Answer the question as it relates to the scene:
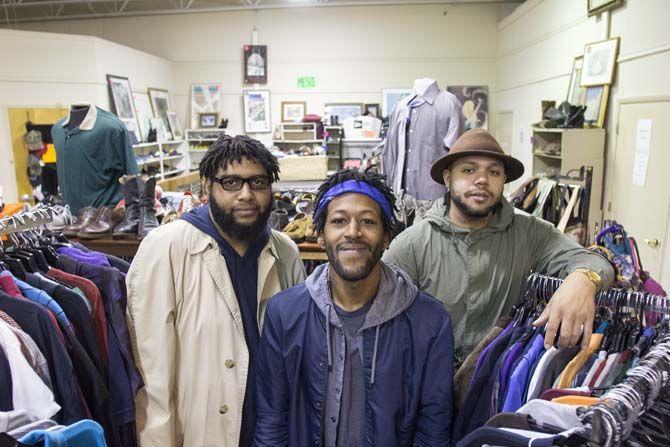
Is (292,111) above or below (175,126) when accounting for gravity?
above

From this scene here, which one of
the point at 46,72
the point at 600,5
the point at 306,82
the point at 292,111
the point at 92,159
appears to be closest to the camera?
the point at 92,159

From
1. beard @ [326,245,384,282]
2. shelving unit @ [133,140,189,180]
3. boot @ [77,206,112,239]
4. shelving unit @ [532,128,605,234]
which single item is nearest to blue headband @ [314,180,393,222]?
beard @ [326,245,384,282]

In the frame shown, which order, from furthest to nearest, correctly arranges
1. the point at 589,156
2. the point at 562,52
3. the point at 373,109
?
the point at 373,109 < the point at 562,52 < the point at 589,156

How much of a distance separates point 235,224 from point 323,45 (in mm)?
9203

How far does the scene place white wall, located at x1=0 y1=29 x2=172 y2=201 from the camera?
6.87 metres

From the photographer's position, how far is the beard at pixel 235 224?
1654 mm

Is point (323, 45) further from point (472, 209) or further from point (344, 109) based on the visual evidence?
point (472, 209)

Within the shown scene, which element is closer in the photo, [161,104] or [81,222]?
[81,222]

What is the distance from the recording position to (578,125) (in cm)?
513

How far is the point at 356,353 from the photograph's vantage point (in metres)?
1.37

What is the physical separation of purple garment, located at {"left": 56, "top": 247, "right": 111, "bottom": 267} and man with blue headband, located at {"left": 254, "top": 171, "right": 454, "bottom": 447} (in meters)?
0.84

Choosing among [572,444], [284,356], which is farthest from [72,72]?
[572,444]

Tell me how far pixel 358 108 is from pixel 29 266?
29.4ft

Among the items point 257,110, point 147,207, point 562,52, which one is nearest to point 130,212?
point 147,207
